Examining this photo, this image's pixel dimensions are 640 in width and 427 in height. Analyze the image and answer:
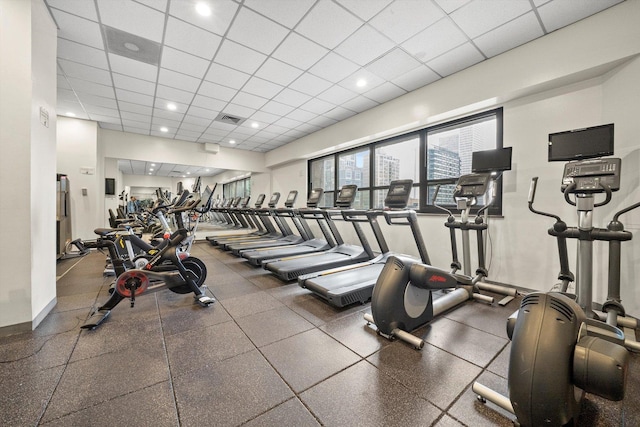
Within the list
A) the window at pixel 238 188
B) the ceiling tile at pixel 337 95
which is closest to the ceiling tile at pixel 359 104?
the ceiling tile at pixel 337 95

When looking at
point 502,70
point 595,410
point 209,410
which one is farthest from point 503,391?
point 502,70

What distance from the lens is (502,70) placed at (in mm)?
3207

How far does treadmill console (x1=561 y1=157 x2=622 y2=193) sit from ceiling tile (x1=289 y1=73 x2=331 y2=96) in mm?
3360

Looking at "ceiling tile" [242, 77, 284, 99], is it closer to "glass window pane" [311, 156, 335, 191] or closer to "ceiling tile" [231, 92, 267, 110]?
"ceiling tile" [231, 92, 267, 110]

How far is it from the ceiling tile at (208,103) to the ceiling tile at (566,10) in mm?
4818

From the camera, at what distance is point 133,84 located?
4.14 meters

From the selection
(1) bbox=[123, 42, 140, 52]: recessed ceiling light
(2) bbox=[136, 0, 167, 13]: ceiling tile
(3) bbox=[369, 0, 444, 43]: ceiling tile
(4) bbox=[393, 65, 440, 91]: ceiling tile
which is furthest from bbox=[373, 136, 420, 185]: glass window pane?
(1) bbox=[123, 42, 140, 52]: recessed ceiling light

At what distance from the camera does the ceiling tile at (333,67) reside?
341 cm

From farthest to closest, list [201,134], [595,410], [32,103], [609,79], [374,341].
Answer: [201,134] → [609,79] → [32,103] → [374,341] → [595,410]

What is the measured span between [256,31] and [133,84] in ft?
8.91

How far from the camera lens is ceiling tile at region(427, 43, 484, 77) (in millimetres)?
3170

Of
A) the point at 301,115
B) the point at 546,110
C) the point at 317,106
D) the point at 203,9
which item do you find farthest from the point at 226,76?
the point at 546,110

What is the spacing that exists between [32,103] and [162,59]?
5.87 feet

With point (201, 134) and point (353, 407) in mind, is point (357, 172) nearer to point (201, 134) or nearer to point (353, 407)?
point (201, 134)
